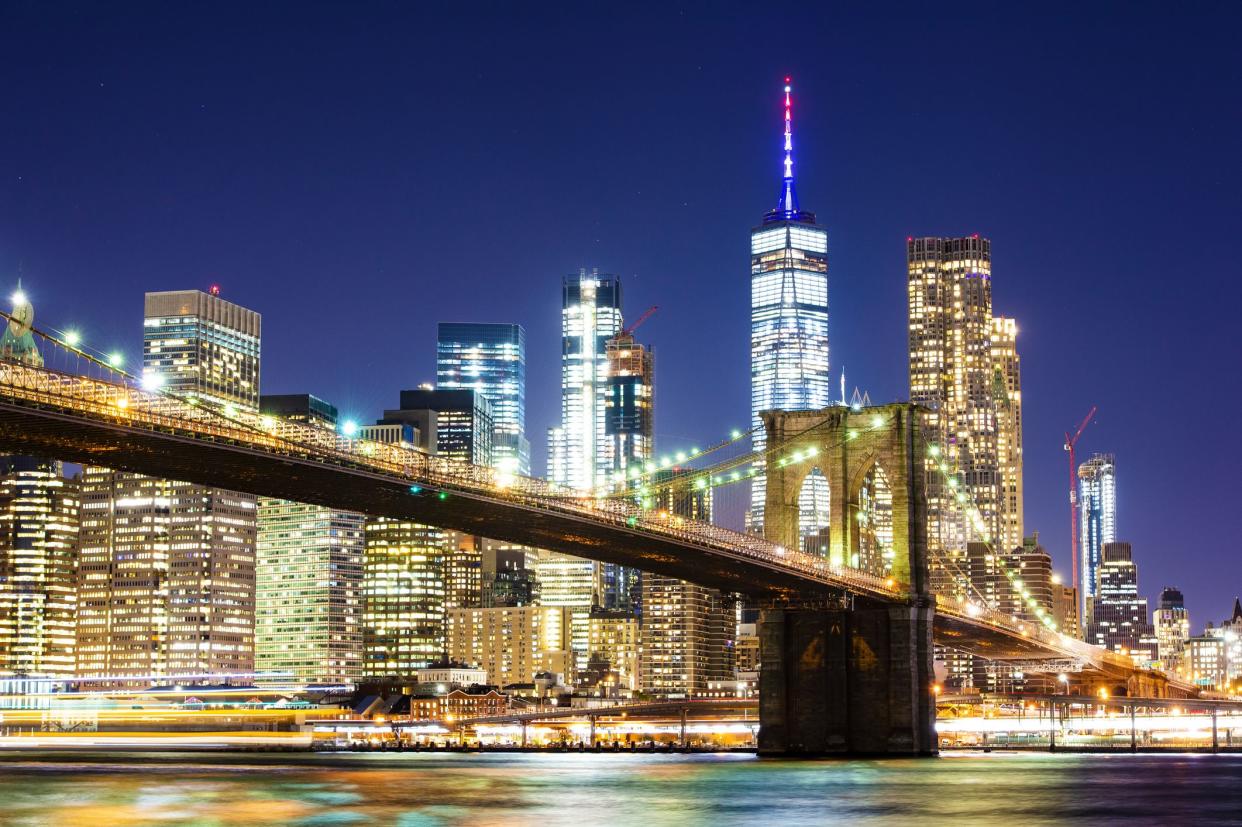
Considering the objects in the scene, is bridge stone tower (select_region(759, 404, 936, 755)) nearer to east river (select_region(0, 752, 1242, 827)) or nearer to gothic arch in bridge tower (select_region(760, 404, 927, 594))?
gothic arch in bridge tower (select_region(760, 404, 927, 594))

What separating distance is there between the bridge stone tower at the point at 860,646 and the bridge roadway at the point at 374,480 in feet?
3.44

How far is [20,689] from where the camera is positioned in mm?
158000

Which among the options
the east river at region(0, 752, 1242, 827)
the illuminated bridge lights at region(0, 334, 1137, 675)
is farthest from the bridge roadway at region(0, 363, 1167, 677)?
the east river at region(0, 752, 1242, 827)

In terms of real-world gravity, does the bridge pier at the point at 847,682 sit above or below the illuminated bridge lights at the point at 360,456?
below

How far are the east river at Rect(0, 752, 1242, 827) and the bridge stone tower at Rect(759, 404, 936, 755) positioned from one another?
321 centimetres

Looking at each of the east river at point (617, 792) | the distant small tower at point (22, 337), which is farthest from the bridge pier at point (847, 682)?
the distant small tower at point (22, 337)

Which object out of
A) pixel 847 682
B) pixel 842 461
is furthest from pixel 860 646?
pixel 842 461

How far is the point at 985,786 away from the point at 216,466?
1006 inches

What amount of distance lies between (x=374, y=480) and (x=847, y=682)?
26120 millimetres

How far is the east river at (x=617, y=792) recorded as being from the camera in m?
41.1

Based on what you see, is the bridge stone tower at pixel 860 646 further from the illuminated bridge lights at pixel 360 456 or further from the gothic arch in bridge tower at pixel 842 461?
the illuminated bridge lights at pixel 360 456

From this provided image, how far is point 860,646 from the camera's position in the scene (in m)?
79.4

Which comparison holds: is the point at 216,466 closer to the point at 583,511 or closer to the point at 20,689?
the point at 583,511

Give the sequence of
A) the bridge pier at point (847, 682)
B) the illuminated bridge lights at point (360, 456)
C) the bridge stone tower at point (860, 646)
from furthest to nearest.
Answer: the bridge stone tower at point (860, 646), the bridge pier at point (847, 682), the illuminated bridge lights at point (360, 456)
